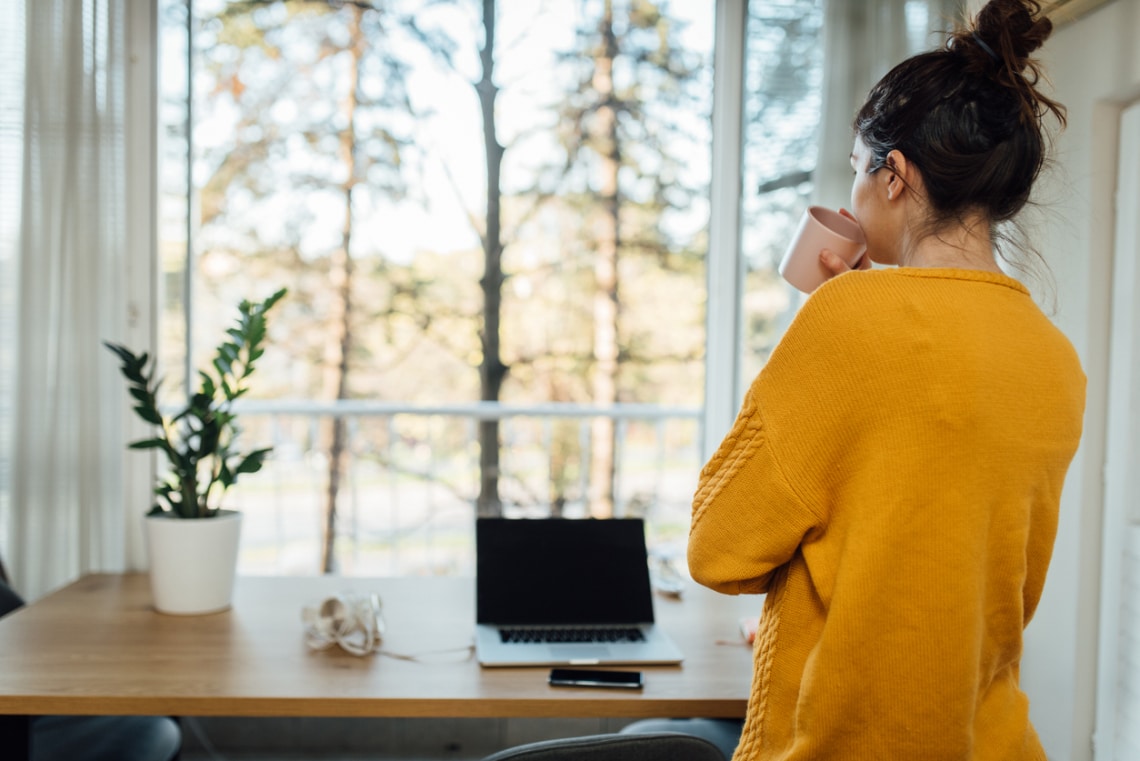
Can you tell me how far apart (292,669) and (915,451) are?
42.9 inches

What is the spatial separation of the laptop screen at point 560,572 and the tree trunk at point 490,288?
2.74 meters

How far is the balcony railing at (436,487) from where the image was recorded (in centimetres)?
474

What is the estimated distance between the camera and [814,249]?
48.1 inches

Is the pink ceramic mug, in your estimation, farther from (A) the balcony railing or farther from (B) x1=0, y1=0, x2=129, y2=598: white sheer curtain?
(A) the balcony railing

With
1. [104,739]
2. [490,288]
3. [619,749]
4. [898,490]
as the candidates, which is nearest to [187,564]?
[104,739]

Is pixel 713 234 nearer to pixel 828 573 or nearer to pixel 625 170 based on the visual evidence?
pixel 828 573

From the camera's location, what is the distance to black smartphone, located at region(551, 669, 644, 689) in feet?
4.75

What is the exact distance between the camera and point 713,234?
2664mm

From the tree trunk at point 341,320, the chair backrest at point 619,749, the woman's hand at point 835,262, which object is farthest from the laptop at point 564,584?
the tree trunk at point 341,320

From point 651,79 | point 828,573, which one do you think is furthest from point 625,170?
point 828,573

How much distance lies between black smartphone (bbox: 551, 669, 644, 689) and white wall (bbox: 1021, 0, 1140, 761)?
0.66m

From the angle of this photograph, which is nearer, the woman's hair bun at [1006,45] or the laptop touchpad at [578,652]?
the woman's hair bun at [1006,45]

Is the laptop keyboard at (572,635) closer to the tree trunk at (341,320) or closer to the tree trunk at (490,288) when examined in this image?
the tree trunk at (490,288)

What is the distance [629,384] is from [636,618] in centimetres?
332
